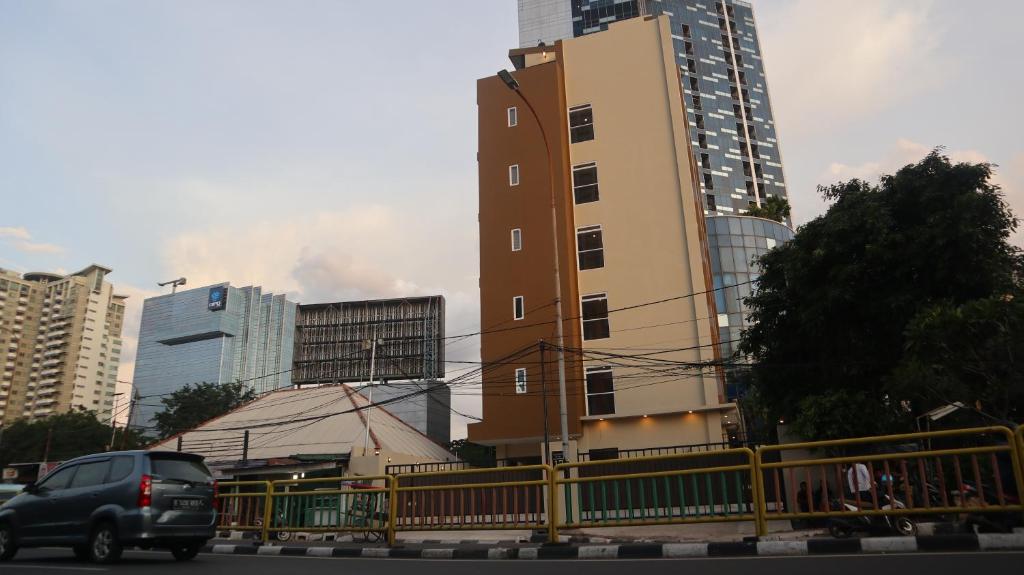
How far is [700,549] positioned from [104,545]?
792 centimetres

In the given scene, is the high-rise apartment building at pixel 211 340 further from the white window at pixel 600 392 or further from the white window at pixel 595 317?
the white window at pixel 600 392

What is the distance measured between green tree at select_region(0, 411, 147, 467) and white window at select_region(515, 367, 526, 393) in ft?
155

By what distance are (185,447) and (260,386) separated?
7685cm

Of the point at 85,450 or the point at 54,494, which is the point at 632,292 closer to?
the point at 54,494

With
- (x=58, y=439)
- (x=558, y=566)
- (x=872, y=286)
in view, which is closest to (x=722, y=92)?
(x=872, y=286)

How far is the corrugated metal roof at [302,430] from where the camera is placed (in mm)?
31500

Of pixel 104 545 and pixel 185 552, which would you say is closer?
pixel 104 545

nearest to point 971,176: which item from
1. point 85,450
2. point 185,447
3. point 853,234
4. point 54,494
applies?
point 853,234

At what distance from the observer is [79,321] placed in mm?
138750

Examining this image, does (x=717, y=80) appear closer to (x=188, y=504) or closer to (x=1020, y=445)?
(x=1020, y=445)

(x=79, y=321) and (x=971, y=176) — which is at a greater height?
(x=79, y=321)

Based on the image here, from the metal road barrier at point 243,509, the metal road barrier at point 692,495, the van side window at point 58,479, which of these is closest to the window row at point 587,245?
the metal road barrier at point 692,495

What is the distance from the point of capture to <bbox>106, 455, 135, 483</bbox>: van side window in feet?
30.0

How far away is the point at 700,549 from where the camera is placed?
314 inches
